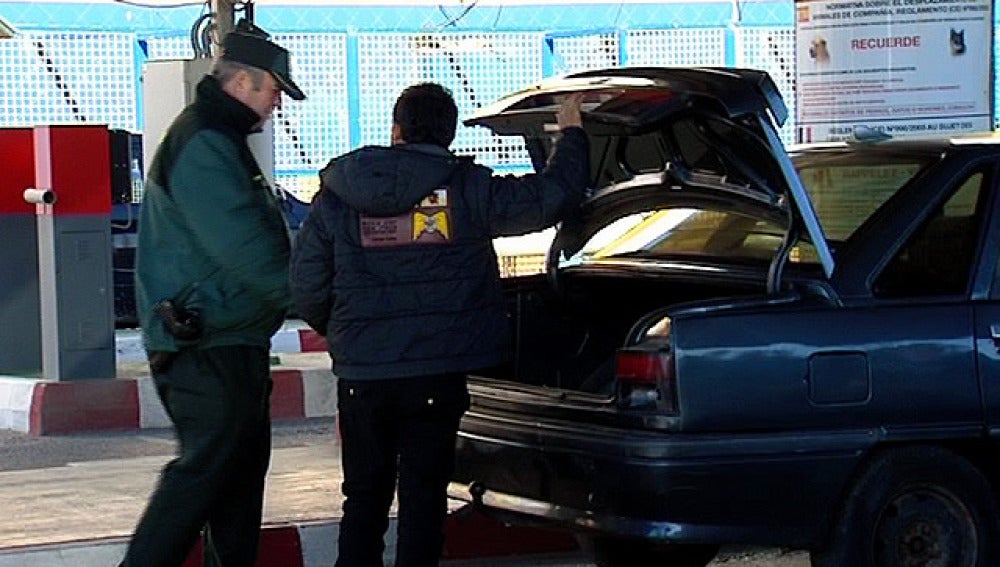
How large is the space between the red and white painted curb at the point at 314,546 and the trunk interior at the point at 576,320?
570 millimetres

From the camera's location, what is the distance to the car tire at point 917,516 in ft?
18.0

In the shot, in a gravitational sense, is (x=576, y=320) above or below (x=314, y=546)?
above

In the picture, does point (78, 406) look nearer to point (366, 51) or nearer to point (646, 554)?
point (646, 554)

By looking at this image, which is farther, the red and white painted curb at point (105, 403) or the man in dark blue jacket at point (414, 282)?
the red and white painted curb at point (105, 403)

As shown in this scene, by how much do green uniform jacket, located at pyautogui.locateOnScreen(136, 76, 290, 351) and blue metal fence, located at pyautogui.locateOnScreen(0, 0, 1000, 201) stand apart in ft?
50.4

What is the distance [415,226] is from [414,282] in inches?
6.1

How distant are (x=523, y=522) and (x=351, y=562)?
593mm

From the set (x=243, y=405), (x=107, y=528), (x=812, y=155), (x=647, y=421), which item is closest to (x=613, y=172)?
(x=812, y=155)

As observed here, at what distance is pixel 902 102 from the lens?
7410 millimetres

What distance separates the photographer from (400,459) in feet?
17.7

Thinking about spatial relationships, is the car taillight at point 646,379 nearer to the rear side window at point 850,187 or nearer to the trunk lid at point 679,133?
the trunk lid at point 679,133

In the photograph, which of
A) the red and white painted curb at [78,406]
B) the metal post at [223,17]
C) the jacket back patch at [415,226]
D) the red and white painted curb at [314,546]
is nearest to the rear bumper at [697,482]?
the jacket back patch at [415,226]

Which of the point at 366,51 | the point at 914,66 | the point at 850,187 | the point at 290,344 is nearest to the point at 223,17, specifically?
the point at 290,344

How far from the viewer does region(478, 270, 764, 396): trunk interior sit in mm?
6633
